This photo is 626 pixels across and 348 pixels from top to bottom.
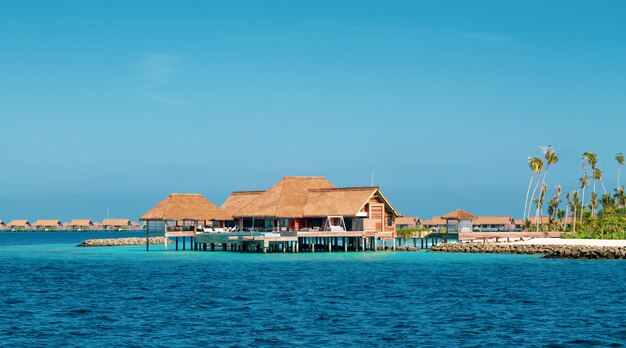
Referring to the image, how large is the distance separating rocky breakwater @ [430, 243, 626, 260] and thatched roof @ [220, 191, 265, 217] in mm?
18719

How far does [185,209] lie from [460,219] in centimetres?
2582

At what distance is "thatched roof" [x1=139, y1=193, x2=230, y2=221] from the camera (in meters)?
85.2

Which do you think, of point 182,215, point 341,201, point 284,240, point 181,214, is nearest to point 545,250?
point 341,201

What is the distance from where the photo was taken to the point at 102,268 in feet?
210

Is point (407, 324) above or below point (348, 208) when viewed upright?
below

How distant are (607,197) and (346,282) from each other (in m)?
72.9

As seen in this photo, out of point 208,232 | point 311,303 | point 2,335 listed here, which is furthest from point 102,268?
point 2,335

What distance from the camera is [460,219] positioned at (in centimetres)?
8481

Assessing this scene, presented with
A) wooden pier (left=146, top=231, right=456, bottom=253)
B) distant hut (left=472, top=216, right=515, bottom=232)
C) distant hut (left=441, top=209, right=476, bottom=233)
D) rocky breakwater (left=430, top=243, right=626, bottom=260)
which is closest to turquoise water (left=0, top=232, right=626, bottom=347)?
rocky breakwater (left=430, top=243, right=626, bottom=260)

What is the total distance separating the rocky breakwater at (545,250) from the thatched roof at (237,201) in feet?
61.4

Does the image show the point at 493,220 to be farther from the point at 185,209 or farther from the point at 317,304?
the point at 317,304

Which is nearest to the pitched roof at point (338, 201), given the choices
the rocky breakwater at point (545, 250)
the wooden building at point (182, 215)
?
the rocky breakwater at point (545, 250)

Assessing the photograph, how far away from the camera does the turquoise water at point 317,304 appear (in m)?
29.8

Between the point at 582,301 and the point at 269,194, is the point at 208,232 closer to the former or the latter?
the point at 269,194
